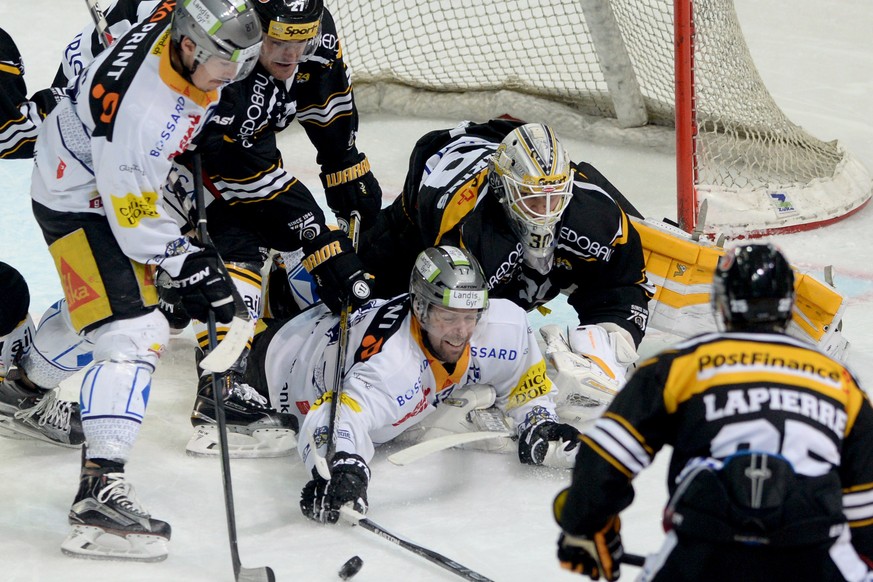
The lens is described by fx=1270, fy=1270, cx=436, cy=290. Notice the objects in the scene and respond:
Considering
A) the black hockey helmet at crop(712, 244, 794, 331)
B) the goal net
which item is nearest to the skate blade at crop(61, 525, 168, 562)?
the black hockey helmet at crop(712, 244, 794, 331)

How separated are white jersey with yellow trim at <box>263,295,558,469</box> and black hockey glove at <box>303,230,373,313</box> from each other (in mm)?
65

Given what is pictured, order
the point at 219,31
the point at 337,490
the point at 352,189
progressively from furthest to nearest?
the point at 352,189 → the point at 337,490 → the point at 219,31

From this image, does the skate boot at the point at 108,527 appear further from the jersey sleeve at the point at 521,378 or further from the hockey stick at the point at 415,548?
the jersey sleeve at the point at 521,378

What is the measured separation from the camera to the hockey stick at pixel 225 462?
276 centimetres

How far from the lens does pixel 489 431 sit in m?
3.36

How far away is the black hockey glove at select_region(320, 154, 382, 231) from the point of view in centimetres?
396

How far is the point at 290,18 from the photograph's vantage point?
129 inches

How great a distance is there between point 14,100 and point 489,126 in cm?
165

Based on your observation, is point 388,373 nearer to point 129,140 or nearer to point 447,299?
point 447,299

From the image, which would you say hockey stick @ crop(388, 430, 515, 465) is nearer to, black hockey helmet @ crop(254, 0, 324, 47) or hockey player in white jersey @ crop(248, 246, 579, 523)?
hockey player in white jersey @ crop(248, 246, 579, 523)

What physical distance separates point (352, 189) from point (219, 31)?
1.27 metres

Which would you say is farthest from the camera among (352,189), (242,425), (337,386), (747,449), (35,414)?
(352,189)

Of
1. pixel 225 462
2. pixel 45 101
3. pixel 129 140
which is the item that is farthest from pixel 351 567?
pixel 45 101

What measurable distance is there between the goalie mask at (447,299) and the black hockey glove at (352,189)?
747mm
